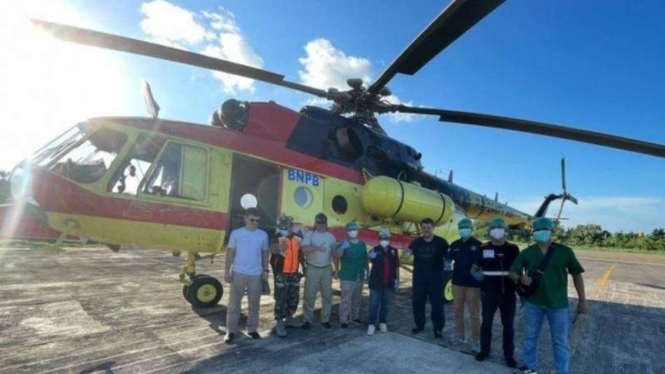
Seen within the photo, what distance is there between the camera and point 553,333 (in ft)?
14.8

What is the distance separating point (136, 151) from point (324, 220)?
3.34 metres

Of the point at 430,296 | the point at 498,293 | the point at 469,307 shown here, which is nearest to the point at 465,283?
the point at 469,307

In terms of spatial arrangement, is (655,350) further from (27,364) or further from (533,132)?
(27,364)

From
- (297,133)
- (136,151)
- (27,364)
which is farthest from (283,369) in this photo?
(297,133)

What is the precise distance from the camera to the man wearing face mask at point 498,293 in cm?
514

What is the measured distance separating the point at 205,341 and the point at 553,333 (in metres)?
4.49

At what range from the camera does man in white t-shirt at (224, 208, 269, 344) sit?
558cm

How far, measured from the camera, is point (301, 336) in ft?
19.0

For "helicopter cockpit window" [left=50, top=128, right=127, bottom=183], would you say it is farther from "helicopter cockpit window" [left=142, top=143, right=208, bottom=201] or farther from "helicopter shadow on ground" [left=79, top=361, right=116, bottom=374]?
"helicopter shadow on ground" [left=79, top=361, right=116, bottom=374]

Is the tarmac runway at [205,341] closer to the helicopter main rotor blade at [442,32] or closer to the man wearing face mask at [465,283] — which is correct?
the man wearing face mask at [465,283]

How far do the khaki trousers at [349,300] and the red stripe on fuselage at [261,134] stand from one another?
2643mm

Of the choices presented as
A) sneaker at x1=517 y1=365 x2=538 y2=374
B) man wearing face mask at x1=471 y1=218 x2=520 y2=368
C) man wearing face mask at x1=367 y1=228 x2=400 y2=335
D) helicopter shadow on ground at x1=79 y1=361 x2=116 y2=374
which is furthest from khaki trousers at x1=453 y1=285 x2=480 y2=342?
helicopter shadow on ground at x1=79 y1=361 x2=116 y2=374

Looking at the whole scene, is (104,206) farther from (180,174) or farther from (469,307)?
(469,307)

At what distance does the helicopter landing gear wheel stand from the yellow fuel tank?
3.63 meters
